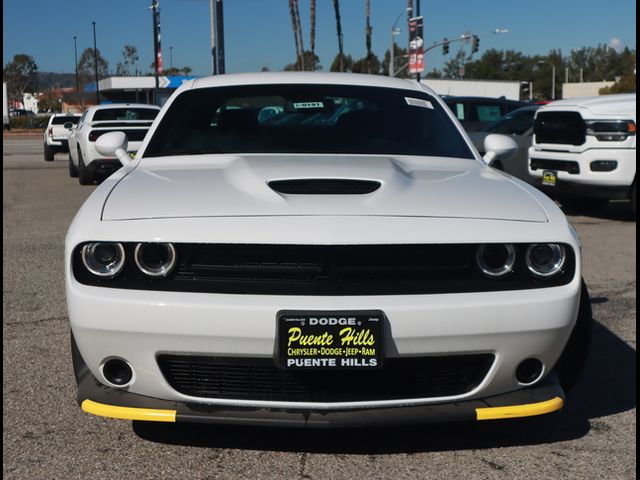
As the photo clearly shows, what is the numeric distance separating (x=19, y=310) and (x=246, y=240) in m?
3.22

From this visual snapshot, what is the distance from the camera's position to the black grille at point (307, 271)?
285cm

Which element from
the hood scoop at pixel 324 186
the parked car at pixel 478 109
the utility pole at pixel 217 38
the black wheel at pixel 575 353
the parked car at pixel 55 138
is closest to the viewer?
the hood scoop at pixel 324 186

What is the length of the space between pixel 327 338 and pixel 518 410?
2.53 ft

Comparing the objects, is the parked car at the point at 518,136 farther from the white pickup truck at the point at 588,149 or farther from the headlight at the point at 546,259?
the headlight at the point at 546,259

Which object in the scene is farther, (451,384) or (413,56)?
(413,56)

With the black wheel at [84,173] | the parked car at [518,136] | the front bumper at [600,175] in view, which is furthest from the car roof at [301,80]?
the black wheel at [84,173]

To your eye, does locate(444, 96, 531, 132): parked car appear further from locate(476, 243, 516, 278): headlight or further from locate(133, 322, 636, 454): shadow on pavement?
locate(476, 243, 516, 278): headlight

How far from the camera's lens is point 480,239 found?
2.90 m

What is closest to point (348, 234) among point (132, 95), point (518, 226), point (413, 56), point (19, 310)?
point (518, 226)

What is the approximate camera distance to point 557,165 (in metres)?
10.4

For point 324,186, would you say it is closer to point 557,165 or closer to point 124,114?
point 557,165

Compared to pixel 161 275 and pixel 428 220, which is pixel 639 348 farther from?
Answer: pixel 161 275

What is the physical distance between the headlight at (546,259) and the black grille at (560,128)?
7338 millimetres

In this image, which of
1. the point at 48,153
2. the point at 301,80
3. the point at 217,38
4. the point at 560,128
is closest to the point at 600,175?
the point at 560,128
